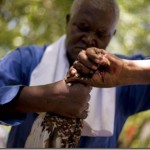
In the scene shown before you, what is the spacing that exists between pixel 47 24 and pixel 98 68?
260cm

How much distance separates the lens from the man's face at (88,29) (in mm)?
1448

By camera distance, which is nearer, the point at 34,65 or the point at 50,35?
the point at 34,65

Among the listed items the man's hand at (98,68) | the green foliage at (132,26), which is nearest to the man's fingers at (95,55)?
the man's hand at (98,68)

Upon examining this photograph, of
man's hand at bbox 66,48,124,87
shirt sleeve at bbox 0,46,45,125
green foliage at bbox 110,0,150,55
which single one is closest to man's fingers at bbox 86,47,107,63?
man's hand at bbox 66,48,124,87

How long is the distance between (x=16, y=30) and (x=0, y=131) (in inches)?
87.8

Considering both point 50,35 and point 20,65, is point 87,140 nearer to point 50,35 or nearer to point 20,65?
point 20,65

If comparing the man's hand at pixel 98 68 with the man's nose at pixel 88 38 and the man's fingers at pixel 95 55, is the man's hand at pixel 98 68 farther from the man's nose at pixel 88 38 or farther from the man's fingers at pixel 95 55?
the man's nose at pixel 88 38

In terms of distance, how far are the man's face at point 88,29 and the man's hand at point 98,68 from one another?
0.98 feet

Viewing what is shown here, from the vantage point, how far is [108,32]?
152cm

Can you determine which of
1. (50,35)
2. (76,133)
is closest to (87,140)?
(76,133)

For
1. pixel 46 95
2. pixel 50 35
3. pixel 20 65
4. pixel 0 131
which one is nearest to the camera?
pixel 46 95

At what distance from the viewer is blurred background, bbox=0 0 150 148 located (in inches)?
140

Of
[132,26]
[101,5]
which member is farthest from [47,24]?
[101,5]

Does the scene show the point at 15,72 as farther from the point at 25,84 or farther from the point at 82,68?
the point at 82,68
